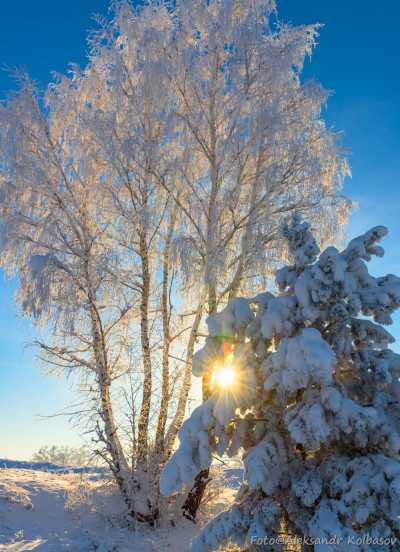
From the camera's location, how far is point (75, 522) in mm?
8320

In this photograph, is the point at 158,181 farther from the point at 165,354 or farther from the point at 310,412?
the point at 310,412

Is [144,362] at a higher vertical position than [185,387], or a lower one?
higher

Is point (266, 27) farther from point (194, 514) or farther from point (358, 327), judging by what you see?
point (194, 514)

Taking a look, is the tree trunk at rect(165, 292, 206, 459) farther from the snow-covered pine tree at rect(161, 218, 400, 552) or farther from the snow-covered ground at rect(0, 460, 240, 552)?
the snow-covered pine tree at rect(161, 218, 400, 552)

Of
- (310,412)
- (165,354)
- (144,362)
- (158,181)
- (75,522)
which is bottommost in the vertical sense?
(75,522)

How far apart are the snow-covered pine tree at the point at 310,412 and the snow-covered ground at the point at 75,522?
2.45 metres

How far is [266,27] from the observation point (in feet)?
32.5

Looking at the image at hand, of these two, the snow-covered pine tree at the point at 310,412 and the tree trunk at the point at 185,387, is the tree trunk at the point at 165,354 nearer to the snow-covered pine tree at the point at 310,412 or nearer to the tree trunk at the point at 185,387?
the tree trunk at the point at 185,387

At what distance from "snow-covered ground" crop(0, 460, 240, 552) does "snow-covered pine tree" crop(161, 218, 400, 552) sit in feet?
8.04

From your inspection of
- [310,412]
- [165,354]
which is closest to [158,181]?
[165,354]

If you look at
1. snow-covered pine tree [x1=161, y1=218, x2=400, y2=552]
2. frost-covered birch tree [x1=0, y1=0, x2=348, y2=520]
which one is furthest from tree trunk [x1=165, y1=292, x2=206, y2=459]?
snow-covered pine tree [x1=161, y1=218, x2=400, y2=552]

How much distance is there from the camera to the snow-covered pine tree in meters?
4.49

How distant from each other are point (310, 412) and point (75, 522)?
19.2 feet

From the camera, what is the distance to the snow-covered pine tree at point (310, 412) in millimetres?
4492
